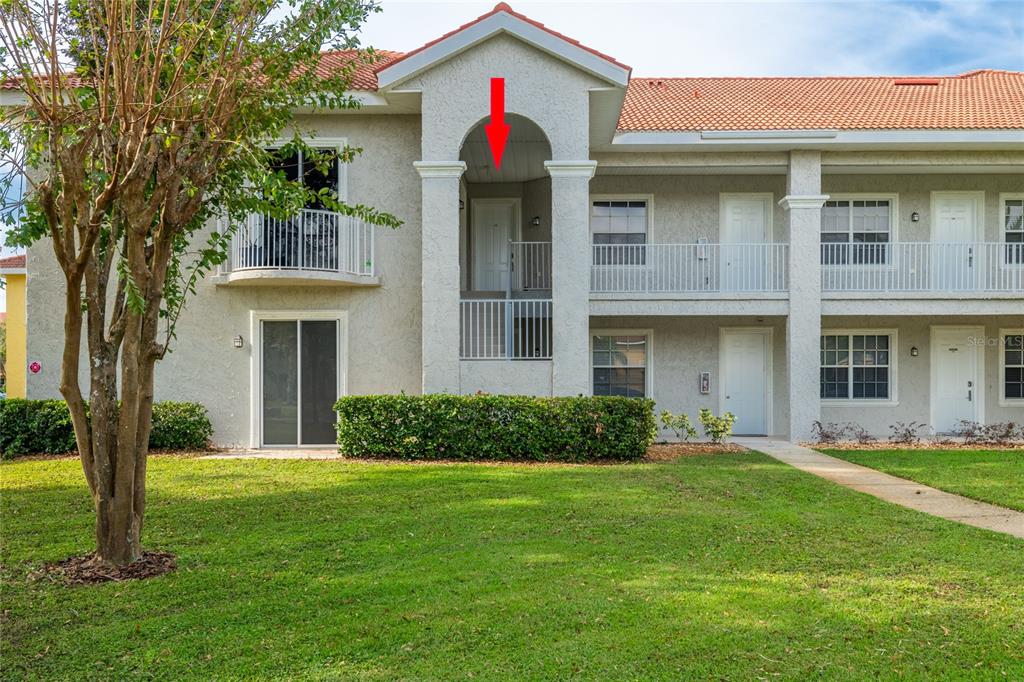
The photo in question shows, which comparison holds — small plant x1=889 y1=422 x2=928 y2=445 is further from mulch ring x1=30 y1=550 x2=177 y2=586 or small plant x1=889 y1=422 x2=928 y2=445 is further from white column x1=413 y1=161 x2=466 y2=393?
mulch ring x1=30 y1=550 x2=177 y2=586

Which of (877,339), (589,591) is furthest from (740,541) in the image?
(877,339)

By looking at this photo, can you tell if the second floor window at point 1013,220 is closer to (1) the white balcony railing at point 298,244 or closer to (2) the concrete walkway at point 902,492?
(2) the concrete walkway at point 902,492

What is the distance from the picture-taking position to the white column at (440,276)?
12.9 metres

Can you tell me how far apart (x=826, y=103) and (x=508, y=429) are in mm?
11187

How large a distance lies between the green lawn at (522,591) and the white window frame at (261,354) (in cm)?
481

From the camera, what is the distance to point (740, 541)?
6.85m

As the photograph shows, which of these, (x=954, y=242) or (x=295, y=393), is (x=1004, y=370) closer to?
(x=954, y=242)

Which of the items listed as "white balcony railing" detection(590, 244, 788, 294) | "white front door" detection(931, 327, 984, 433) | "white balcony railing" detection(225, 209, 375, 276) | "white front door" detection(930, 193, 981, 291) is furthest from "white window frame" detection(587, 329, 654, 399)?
"white front door" detection(931, 327, 984, 433)

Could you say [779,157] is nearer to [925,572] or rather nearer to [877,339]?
[877,339]

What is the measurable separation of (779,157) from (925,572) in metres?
10.9

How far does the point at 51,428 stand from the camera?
13.0 m

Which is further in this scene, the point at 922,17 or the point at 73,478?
the point at 922,17

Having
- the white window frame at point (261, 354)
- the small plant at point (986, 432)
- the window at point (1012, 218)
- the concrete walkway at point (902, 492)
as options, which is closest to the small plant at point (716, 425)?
the concrete walkway at point (902, 492)

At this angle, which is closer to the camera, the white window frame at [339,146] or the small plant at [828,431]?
the white window frame at [339,146]
